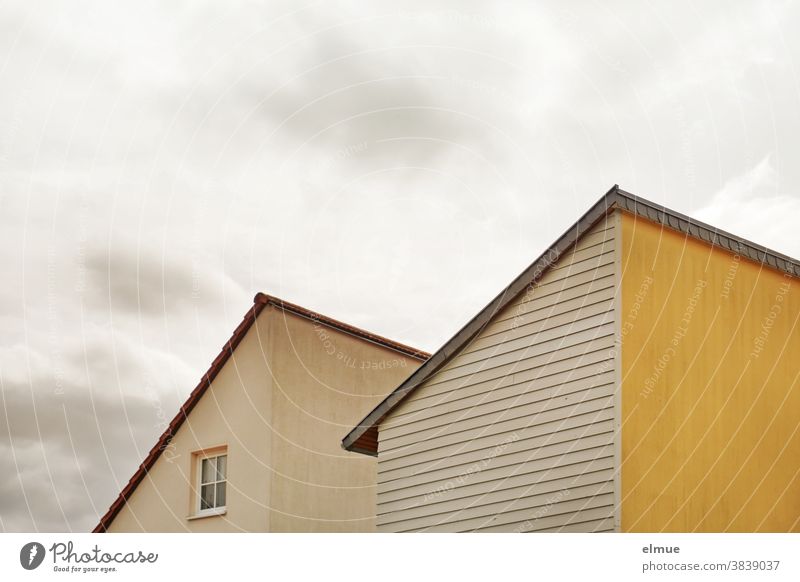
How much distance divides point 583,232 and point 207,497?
25.9ft

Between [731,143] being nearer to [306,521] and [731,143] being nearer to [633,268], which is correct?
[633,268]

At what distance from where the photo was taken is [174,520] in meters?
16.2

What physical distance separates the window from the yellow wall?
7.55m

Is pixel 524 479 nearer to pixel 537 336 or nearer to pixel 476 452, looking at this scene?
pixel 476 452

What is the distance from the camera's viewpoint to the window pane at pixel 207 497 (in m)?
16.0

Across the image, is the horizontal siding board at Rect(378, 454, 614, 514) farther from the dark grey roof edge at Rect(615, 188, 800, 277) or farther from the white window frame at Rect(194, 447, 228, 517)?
the white window frame at Rect(194, 447, 228, 517)

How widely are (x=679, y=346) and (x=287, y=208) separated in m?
5.23

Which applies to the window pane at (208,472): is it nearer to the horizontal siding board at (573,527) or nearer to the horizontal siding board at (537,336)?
the horizontal siding board at (537,336)

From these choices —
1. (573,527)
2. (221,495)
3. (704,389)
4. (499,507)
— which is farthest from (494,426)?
(221,495)

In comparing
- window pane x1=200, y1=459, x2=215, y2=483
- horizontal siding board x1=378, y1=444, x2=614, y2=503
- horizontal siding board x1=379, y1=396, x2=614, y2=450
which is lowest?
horizontal siding board x1=378, y1=444, x2=614, y2=503

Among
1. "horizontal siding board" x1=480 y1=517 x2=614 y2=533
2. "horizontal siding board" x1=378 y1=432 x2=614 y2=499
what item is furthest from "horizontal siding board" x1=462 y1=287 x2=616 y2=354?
"horizontal siding board" x1=480 y1=517 x2=614 y2=533

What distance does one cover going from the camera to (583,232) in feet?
35.7

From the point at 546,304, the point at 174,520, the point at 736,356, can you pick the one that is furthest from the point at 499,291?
the point at 174,520

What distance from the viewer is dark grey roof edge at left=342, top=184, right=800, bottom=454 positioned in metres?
10.6
